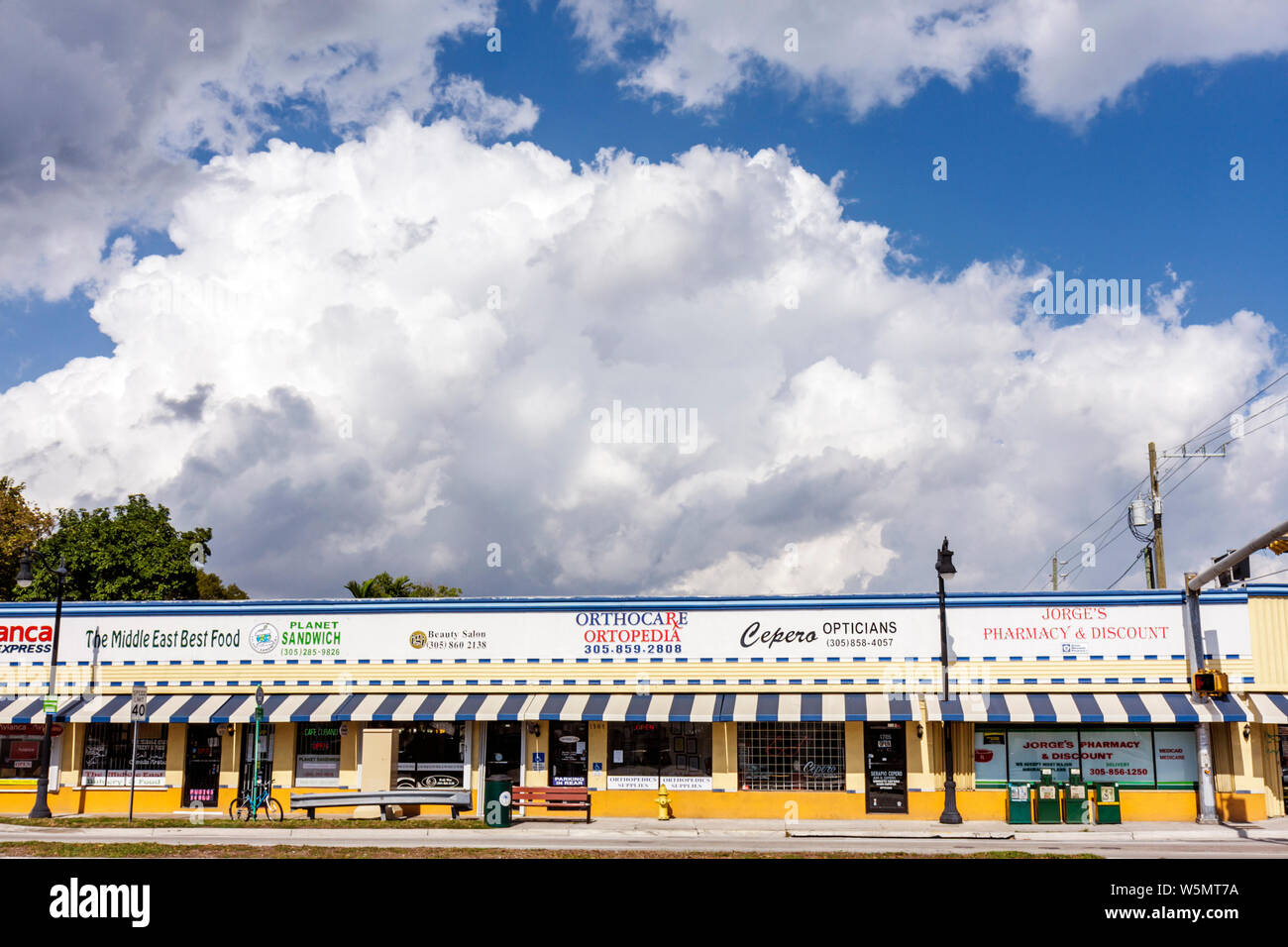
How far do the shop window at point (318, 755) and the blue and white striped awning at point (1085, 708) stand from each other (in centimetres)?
1799

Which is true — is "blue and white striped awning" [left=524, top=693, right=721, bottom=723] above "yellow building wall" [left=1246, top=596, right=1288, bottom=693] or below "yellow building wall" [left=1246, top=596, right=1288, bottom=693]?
below

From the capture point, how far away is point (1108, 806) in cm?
2845

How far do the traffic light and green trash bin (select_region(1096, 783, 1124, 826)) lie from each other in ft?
12.1

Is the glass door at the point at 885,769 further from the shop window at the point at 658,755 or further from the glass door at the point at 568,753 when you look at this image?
the glass door at the point at 568,753

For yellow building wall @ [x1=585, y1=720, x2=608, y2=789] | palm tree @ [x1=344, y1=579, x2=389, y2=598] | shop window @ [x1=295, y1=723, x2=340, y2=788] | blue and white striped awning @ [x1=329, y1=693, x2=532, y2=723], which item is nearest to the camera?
blue and white striped awning @ [x1=329, y1=693, x2=532, y2=723]

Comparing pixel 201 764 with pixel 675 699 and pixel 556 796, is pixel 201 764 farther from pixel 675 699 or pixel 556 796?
pixel 675 699

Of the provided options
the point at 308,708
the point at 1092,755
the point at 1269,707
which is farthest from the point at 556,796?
the point at 1269,707

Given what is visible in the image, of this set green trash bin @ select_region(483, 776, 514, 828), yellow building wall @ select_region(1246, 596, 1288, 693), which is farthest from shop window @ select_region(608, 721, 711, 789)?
yellow building wall @ select_region(1246, 596, 1288, 693)

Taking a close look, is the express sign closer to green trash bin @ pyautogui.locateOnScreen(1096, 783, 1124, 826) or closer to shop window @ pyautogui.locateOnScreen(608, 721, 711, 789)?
shop window @ pyautogui.locateOnScreen(608, 721, 711, 789)

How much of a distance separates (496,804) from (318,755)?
7.47 meters

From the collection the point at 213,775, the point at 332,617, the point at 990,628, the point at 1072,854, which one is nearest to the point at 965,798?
the point at 990,628

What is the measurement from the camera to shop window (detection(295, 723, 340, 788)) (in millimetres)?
32750
